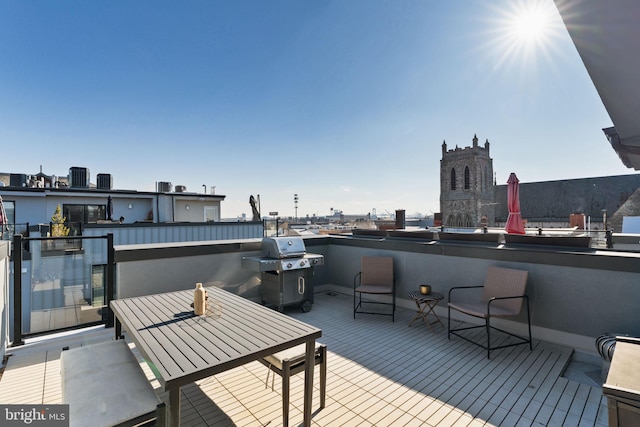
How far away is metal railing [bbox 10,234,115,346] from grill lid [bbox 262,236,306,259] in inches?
75.7

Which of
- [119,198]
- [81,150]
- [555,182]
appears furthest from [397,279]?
[555,182]

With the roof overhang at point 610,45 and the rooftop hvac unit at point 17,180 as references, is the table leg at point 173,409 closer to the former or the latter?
the roof overhang at point 610,45

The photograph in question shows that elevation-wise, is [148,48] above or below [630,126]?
above

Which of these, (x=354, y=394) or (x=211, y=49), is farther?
(x=211, y=49)

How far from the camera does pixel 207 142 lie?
13.9m

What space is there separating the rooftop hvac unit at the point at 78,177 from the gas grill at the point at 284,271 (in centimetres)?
1386

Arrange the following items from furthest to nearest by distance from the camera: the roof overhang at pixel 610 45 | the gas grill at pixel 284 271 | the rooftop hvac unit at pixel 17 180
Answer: the rooftop hvac unit at pixel 17 180, the gas grill at pixel 284 271, the roof overhang at pixel 610 45

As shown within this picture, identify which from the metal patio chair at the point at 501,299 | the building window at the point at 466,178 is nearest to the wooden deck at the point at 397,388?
the metal patio chair at the point at 501,299

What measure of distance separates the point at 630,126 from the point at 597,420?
317 centimetres

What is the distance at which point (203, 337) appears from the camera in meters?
1.70

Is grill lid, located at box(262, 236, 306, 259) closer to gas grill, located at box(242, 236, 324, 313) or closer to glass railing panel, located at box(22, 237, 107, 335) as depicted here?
gas grill, located at box(242, 236, 324, 313)

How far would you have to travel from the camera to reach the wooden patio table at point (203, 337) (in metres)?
1.34

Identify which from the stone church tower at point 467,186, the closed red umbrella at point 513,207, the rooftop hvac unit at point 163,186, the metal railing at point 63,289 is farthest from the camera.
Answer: the stone church tower at point 467,186

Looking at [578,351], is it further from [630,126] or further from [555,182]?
[555,182]
